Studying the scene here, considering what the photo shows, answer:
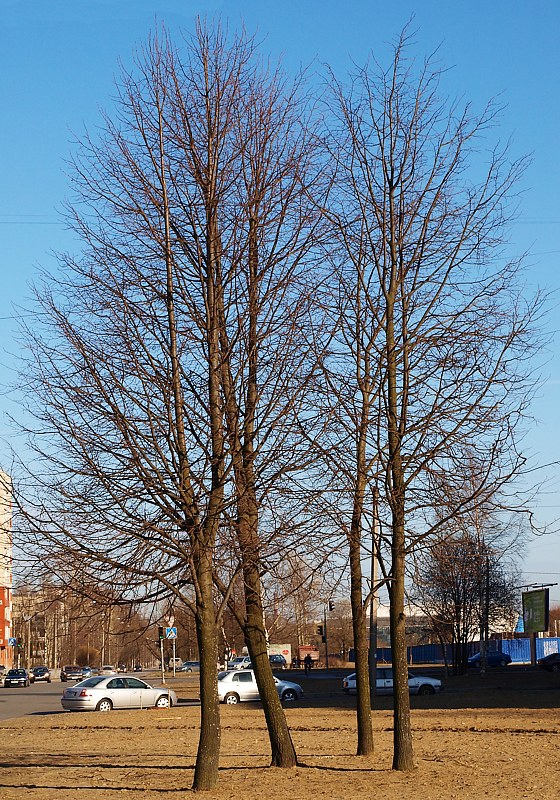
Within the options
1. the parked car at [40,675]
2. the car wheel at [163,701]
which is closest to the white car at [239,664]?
the parked car at [40,675]

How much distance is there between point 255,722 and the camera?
26.4 meters

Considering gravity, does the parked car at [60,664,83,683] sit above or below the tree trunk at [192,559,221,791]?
below

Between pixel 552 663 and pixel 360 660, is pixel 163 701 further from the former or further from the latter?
pixel 552 663

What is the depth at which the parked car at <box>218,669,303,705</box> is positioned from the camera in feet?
119

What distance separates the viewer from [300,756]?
1576 cm

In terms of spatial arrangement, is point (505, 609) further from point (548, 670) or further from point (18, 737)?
point (18, 737)

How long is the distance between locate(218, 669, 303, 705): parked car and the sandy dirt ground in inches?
165

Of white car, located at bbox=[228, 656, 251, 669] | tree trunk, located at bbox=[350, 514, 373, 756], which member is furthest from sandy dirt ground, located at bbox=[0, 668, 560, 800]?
white car, located at bbox=[228, 656, 251, 669]

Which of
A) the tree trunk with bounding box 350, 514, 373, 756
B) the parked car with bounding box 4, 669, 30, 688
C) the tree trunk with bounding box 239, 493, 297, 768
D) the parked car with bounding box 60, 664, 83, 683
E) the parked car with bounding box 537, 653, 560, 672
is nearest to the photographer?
the tree trunk with bounding box 239, 493, 297, 768

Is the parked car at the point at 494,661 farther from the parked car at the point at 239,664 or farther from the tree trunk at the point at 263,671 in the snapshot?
the tree trunk at the point at 263,671

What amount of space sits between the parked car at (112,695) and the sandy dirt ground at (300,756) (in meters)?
2.44

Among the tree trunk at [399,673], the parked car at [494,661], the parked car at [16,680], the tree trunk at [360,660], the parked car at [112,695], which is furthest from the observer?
the parked car at [494,661]

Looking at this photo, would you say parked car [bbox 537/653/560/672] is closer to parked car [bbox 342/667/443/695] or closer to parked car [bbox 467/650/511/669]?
parked car [bbox 467/650/511/669]

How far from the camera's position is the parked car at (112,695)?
113 feet
